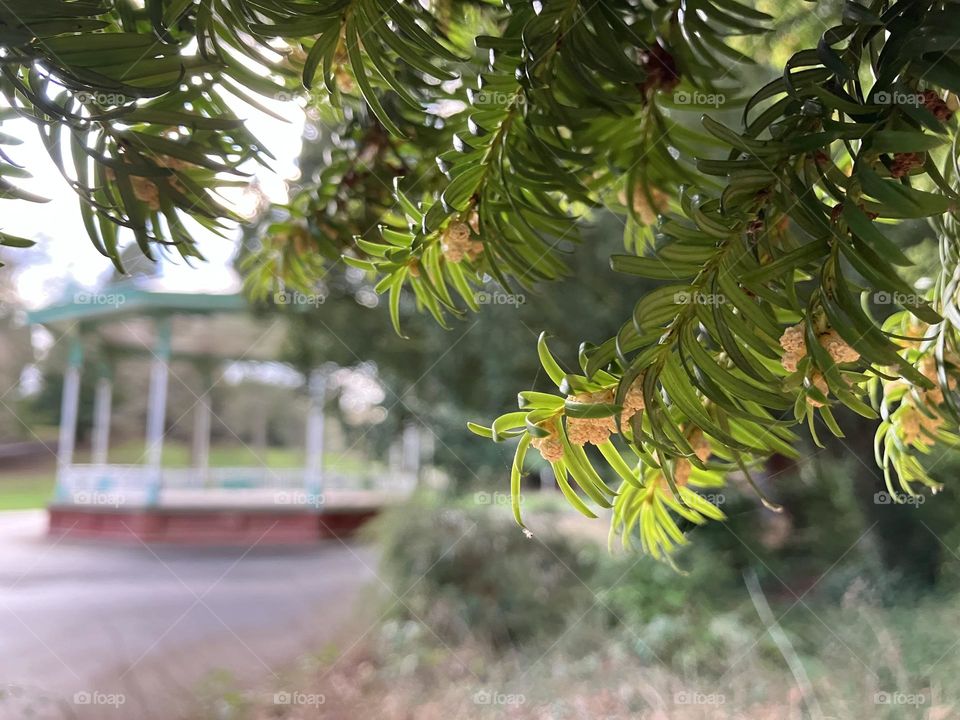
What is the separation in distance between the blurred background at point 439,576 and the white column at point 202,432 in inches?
1.7

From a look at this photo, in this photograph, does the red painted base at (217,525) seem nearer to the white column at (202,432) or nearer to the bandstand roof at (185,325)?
the white column at (202,432)

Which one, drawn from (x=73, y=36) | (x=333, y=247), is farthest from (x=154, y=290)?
(x=73, y=36)

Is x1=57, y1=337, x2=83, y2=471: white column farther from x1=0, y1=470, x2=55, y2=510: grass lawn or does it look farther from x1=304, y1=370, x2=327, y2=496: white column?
x1=304, y1=370, x2=327, y2=496: white column

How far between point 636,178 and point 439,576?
1646mm

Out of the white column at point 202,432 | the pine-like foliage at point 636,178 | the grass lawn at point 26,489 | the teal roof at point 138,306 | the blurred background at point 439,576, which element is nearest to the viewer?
the pine-like foliage at point 636,178

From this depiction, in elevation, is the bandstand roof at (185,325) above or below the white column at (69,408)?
above

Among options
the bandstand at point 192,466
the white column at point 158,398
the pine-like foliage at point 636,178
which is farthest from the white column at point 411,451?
the pine-like foliage at point 636,178

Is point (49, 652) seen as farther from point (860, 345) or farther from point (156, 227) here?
point (860, 345)

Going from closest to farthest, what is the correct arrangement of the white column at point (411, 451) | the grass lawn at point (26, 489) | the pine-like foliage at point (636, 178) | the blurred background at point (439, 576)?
1. the pine-like foliage at point (636, 178)
2. the blurred background at point (439, 576)
3. the grass lawn at point (26, 489)
4. the white column at point (411, 451)

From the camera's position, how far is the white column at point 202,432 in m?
2.18

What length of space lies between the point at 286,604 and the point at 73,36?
1.91m

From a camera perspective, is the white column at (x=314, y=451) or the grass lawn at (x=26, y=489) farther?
the white column at (x=314, y=451)

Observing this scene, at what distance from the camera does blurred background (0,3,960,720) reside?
1.41 metres

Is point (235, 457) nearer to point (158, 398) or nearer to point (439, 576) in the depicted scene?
point (158, 398)
